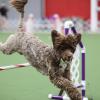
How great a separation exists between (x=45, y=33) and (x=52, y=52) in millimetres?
17991

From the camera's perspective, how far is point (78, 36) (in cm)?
662

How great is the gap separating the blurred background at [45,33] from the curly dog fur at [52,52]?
1106mm

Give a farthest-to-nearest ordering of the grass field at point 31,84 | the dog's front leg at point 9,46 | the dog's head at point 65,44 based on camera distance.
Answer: the grass field at point 31,84 < the dog's front leg at point 9,46 < the dog's head at point 65,44

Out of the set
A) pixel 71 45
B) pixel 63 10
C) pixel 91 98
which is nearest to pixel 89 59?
pixel 91 98

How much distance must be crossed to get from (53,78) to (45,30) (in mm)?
20865

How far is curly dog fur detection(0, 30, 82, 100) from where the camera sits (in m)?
6.48

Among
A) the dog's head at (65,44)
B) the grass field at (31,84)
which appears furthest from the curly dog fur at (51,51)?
the grass field at (31,84)

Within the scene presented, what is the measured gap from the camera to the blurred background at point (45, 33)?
9.27 metres

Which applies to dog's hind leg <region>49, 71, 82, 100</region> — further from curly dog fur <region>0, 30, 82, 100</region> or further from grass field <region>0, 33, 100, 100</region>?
grass field <region>0, 33, 100, 100</region>

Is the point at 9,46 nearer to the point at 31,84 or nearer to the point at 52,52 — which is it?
the point at 52,52

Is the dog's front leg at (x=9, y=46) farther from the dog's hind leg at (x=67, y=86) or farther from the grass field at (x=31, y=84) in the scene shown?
the dog's hind leg at (x=67, y=86)

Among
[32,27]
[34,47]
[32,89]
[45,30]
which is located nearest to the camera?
[34,47]

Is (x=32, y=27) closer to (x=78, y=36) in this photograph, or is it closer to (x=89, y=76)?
(x=89, y=76)

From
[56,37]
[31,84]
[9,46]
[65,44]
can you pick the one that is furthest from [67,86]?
[31,84]
